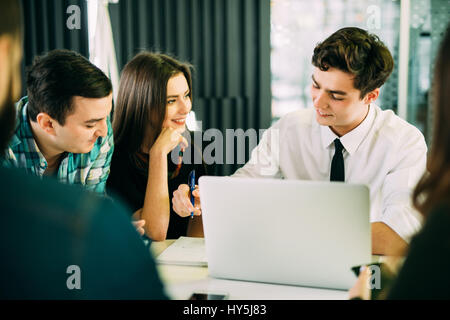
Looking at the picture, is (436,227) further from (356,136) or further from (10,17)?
(356,136)

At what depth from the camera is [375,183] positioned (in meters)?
1.96

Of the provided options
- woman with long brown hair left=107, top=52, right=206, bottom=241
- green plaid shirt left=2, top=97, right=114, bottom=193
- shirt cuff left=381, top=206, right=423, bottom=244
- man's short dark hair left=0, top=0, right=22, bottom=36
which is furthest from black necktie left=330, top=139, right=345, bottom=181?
man's short dark hair left=0, top=0, right=22, bottom=36

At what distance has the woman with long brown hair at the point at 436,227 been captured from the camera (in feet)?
2.01

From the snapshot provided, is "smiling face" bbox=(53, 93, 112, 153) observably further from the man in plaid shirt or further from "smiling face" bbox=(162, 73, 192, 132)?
"smiling face" bbox=(162, 73, 192, 132)

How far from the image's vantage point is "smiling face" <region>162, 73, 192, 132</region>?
2.05 meters

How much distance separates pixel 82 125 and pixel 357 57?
1181 mm

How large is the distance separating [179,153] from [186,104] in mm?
238

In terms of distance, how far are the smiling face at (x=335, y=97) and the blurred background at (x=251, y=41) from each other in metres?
1.23

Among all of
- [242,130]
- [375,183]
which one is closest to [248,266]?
[375,183]

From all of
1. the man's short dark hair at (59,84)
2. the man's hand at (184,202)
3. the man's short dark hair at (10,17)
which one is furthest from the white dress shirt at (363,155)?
the man's short dark hair at (10,17)

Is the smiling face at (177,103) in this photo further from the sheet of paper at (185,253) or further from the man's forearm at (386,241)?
the man's forearm at (386,241)

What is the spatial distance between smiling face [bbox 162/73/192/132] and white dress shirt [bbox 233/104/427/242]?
0.38 meters

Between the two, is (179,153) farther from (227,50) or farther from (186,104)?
(227,50)

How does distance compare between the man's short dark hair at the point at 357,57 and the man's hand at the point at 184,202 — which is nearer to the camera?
the man's hand at the point at 184,202
